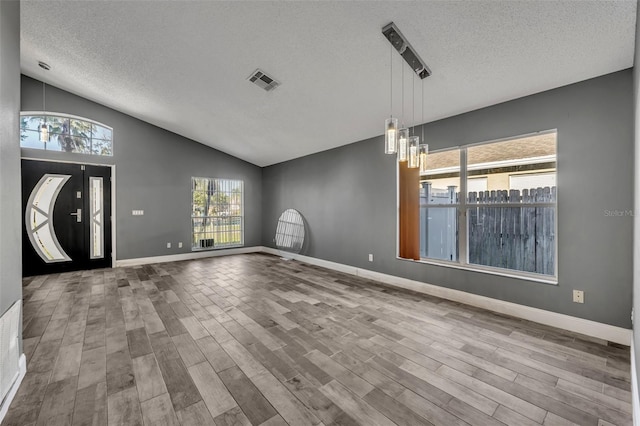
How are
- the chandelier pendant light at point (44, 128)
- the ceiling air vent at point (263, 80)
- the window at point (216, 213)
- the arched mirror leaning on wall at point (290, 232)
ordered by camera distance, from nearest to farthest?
1. the ceiling air vent at point (263, 80)
2. the chandelier pendant light at point (44, 128)
3. the arched mirror leaning on wall at point (290, 232)
4. the window at point (216, 213)

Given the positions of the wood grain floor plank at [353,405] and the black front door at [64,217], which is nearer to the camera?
the wood grain floor plank at [353,405]

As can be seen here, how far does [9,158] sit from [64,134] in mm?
4565

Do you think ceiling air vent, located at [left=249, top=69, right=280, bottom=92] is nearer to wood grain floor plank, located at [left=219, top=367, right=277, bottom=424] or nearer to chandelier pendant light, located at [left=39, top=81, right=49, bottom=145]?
wood grain floor plank, located at [left=219, top=367, right=277, bottom=424]

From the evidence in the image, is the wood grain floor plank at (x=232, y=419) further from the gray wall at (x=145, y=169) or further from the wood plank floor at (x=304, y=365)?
the gray wall at (x=145, y=169)

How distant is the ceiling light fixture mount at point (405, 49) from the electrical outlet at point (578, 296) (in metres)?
2.71

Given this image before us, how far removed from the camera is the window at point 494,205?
298 centimetres

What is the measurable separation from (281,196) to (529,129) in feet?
17.5

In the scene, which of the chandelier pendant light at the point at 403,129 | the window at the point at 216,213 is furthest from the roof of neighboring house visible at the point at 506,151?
the window at the point at 216,213

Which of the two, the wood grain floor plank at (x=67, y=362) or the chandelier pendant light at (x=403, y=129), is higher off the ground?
the chandelier pendant light at (x=403, y=129)

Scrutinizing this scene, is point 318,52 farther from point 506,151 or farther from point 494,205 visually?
point 494,205

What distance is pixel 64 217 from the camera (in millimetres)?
5121

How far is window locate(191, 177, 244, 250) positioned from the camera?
679 cm

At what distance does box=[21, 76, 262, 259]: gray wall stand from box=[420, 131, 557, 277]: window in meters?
5.49

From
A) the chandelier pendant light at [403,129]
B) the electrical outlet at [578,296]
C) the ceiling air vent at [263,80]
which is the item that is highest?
the ceiling air vent at [263,80]
